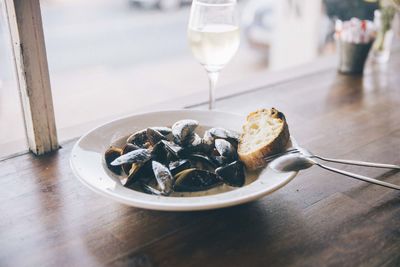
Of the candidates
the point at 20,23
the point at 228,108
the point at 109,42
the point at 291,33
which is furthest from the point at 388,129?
the point at 109,42

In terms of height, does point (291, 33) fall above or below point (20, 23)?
below

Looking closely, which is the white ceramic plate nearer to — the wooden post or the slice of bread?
the slice of bread

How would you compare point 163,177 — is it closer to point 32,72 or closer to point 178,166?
point 178,166

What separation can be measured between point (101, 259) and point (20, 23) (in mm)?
488

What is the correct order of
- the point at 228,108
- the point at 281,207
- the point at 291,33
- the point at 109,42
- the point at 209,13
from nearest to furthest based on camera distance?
1. the point at 281,207
2. the point at 209,13
3. the point at 228,108
4. the point at 291,33
5. the point at 109,42

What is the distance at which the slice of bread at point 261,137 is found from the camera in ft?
2.58

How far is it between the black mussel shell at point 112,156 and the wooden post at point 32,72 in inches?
8.9

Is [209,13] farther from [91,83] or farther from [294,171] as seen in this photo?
[91,83]

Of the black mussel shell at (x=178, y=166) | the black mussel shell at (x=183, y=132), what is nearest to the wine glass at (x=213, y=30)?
the black mussel shell at (x=183, y=132)

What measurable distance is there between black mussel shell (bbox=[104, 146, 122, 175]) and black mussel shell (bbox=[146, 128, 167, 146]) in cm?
6

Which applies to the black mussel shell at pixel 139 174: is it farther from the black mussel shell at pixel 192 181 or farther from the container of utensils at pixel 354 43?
the container of utensils at pixel 354 43

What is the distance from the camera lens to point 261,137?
83cm

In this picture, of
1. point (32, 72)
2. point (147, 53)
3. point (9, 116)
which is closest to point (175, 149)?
point (32, 72)

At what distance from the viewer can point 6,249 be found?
0.68m
